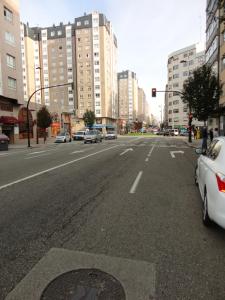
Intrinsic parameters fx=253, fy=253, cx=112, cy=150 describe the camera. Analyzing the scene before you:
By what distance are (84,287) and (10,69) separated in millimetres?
37470

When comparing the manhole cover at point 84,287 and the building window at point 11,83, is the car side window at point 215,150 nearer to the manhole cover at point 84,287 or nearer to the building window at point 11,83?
the manhole cover at point 84,287

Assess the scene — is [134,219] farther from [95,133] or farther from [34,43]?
[34,43]

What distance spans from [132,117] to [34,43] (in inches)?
3395

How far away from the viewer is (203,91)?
86.3 feet

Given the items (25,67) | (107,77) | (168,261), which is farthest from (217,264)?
(25,67)

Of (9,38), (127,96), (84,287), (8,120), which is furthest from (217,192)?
(127,96)

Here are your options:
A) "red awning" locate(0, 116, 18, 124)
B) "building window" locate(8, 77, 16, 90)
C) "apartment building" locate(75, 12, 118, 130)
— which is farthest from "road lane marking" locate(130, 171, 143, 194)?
"apartment building" locate(75, 12, 118, 130)

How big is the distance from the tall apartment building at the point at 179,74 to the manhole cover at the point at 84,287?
9458 cm

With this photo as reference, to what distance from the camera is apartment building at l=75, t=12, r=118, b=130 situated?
3546 inches

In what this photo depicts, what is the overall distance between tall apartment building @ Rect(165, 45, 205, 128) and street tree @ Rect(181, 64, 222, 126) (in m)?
67.7

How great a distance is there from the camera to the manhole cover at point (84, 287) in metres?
2.69

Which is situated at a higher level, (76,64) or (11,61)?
(76,64)

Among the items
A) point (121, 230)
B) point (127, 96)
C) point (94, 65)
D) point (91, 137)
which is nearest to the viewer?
point (121, 230)

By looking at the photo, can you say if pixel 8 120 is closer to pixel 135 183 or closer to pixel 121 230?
pixel 135 183
